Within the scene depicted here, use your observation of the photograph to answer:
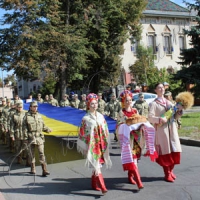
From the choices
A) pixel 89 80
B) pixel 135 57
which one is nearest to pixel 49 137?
pixel 89 80

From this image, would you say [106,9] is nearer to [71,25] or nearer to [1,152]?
[71,25]

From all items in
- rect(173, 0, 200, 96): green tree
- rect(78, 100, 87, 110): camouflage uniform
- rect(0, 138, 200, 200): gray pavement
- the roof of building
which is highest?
the roof of building

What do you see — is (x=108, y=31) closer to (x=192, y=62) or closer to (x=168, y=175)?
(x=192, y=62)

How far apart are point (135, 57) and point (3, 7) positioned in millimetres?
21188

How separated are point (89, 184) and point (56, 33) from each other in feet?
60.9

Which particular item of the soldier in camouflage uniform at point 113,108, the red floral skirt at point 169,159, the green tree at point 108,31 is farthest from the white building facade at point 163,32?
the red floral skirt at point 169,159

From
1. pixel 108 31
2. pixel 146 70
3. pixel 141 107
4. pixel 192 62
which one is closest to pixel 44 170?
pixel 141 107

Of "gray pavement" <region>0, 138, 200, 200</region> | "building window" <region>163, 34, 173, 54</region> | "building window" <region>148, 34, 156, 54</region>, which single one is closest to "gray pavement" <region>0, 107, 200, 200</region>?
"gray pavement" <region>0, 138, 200, 200</region>

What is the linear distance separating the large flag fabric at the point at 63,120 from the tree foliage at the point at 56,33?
990cm

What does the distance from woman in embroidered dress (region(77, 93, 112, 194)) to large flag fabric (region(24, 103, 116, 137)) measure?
351 cm

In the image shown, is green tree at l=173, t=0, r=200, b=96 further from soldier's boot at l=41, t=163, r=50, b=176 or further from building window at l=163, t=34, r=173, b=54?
building window at l=163, t=34, r=173, b=54

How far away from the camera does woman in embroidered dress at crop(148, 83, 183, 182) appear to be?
658cm

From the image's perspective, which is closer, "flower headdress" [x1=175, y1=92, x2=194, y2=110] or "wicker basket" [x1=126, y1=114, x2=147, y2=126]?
"wicker basket" [x1=126, y1=114, x2=147, y2=126]

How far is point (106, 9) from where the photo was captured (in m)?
29.0
